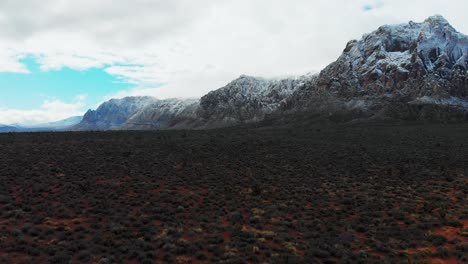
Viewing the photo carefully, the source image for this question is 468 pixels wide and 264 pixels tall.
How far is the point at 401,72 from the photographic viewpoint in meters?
167

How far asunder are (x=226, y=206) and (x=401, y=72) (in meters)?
163

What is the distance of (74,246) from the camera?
18.7 m

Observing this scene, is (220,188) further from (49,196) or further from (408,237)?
(408,237)

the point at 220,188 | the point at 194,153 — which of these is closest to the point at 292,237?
the point at 220,188

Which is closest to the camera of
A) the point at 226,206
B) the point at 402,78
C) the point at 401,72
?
the point at 226,206

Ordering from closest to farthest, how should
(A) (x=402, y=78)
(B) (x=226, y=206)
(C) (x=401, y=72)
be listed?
1. (B) (x=226, y=206)
2. (A) (x=402, y=78)
3. (C) (x=401, y=72)

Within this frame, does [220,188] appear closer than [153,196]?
No

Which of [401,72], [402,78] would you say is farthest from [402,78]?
[401,72]

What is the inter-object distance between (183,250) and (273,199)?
41.5 ft

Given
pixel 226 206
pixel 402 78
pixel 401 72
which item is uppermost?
pixel 401 72

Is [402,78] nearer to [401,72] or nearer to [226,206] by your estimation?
[401,72]

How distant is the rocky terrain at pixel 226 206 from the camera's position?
19297mm

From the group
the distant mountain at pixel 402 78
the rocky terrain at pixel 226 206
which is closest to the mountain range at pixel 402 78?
the distant mountain at pixel 402 78

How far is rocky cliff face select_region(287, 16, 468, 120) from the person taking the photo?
505 feet
